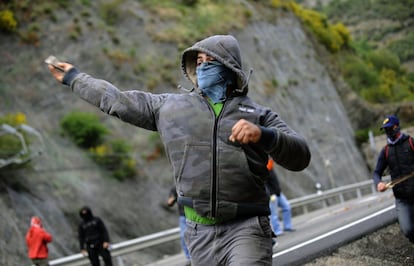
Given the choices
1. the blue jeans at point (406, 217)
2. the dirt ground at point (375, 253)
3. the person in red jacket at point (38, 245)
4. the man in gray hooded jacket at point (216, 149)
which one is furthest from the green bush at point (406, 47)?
the man in gray hooded jacket at point (216, 149)

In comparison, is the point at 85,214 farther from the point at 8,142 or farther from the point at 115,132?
the point at 115,132

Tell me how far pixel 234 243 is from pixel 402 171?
5.33 m

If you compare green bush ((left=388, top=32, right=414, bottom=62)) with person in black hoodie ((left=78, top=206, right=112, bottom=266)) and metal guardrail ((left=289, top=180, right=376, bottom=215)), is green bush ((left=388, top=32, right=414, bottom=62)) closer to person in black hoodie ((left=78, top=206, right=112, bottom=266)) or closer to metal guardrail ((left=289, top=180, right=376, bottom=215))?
metal guardrail ((left=289, top=180, right=376, bottom=215))

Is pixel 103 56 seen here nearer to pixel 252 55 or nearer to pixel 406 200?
pixel 252 55

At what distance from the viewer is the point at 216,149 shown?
149 inches

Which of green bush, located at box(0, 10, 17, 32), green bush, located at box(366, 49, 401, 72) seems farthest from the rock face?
green bush, located at box(366, 49, 401, 72)

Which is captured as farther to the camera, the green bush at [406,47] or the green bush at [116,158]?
the green bush at [406,47]

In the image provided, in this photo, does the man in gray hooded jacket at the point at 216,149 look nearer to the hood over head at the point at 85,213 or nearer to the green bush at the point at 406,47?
the hood over head at the point at 85,213

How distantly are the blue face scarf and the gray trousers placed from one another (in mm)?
821

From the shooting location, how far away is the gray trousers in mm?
3742

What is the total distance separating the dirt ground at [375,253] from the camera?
26.3ft

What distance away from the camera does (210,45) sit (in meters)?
4.06

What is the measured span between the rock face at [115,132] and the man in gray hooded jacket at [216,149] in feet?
41.7

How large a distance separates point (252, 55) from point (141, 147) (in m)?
15.6
